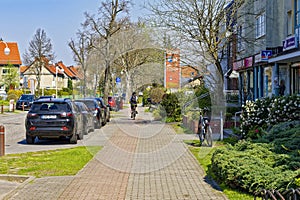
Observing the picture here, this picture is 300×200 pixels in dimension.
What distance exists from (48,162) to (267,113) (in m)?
6.30

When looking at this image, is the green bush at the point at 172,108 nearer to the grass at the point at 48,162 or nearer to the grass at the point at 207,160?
the grass at the point at 207,160

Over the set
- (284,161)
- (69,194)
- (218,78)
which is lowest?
(69,194)

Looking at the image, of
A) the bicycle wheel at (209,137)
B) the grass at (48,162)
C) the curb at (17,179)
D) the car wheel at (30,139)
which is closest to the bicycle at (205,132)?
the bicycle wheel at (209,137)

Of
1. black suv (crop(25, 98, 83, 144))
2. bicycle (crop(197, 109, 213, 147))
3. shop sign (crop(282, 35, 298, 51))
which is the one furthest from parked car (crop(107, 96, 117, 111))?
bicycle (crop(197, 109, 213, 147))

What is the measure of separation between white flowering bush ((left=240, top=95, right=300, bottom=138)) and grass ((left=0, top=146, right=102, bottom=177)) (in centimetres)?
454

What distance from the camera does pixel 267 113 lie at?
14.2 m

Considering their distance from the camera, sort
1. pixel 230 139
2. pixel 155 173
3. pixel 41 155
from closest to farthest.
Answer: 1. pixel 155 173
2. pixel 41 155
3. pixel 230 139

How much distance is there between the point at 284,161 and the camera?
817 cm

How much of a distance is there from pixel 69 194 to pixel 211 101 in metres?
14.8

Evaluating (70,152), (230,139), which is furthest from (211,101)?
(70,152)

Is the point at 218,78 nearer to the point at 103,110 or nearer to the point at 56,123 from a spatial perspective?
the point at 103,110

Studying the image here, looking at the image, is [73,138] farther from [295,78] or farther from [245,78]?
[245,78]

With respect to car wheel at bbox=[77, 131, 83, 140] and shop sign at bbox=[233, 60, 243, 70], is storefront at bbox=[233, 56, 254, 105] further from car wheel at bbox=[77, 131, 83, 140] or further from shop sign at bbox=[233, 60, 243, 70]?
car wheel at bbox=[77, 131, 83, 140]

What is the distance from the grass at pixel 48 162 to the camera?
35.6ft
